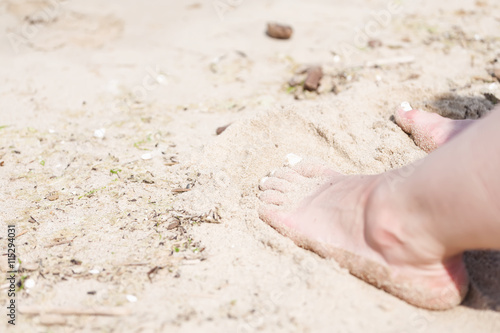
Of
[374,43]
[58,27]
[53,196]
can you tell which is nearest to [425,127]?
[374,43]

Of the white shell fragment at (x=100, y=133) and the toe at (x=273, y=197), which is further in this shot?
the white shell fragment at (x=100, y=133)

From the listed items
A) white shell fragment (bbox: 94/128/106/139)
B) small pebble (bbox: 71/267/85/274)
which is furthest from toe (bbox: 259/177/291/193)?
white shell fragment (bbox: 94/128/106/139)

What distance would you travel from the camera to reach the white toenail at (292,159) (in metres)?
2.30

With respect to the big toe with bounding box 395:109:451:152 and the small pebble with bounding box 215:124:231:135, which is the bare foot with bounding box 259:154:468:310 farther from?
the small pebble with bounding box 215:124:231:135

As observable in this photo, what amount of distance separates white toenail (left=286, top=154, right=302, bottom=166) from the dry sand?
88mm

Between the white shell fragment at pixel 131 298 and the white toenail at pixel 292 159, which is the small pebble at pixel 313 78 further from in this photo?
the white shell fragment at pixel 131 298

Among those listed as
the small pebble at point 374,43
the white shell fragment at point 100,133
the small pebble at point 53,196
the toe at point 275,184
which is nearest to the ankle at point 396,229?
the toe at point 275,184

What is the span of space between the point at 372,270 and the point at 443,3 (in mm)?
3430

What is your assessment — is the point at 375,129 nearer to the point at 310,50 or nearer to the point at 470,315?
the point at 470,315

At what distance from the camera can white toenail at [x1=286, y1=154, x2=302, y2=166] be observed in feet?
7.56

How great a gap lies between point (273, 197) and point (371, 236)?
1.81ft

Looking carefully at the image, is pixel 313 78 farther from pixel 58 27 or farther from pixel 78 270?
pixel 58 27

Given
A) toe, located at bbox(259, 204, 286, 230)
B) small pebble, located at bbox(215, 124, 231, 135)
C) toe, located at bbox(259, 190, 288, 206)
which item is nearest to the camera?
toe, located at bbox(259, 204, 286, 230)

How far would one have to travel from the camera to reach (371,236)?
168 centimetres
